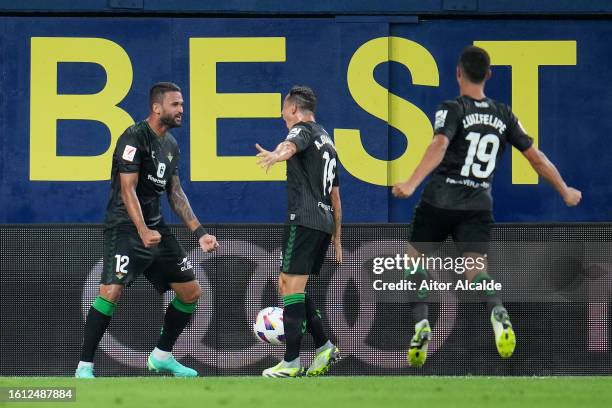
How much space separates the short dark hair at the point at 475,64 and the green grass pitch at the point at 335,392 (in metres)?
2.00

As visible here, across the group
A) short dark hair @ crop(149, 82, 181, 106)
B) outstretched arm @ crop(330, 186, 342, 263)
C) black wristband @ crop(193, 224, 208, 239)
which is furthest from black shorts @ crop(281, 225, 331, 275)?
short dark hair @ crop(149, 82, 181, 106)

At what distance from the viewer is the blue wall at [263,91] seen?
42.2 ft

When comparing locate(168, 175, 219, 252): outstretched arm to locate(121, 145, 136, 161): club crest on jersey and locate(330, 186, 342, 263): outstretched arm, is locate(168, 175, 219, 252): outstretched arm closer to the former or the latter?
locate(121, 145, 136, 161): club crest on jersey

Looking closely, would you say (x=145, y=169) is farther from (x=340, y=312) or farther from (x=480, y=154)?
(x=480, y=154)

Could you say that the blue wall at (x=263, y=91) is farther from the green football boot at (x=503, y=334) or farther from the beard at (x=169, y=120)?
the green football boot at (x=503, y=334)

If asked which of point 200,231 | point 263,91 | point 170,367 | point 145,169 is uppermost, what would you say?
point 263,91

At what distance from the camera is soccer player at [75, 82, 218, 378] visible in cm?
984

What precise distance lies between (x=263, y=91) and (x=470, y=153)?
4798 mm

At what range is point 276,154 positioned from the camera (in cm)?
881

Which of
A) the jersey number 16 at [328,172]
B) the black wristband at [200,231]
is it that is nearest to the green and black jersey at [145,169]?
the black wristband at [200,231]

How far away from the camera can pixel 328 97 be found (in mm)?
12953

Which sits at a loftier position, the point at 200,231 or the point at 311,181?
the point at 311,181

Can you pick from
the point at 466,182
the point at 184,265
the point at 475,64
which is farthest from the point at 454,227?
the point at 184,265

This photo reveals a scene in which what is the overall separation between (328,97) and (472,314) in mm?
2929
